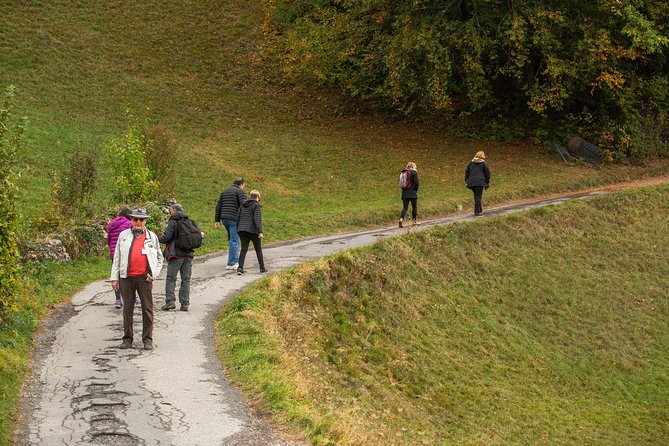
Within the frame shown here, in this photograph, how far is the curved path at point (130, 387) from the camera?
32.0ft

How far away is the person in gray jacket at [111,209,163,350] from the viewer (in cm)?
1270

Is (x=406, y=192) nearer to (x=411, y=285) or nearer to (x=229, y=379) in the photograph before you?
(x=411, y=285)

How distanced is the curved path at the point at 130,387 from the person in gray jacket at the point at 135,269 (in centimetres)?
39

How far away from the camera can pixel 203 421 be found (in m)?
10.2

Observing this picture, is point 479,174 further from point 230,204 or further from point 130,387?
point 130,387

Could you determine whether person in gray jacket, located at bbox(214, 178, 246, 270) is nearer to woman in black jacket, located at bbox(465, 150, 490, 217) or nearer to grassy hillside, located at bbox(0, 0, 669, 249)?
grassy hillside, located at bbox(0, 0, 669, 249)

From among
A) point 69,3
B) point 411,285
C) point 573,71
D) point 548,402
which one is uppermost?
point 69,3

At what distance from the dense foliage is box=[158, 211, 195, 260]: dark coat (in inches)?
785

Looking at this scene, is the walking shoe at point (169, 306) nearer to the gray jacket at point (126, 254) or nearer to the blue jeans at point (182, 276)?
the blue jeans at point (182, 276)

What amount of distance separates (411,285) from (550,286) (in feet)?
14.8

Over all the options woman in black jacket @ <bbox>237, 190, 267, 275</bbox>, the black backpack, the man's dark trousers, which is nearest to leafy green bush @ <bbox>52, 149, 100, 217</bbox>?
woman in black jacket @ <bbox>237, 190, 267, 275</bbox>

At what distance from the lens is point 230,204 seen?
19.0 m

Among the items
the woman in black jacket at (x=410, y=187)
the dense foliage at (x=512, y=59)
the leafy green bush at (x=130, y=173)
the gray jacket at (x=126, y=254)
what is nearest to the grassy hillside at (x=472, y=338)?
the gray jacket at (x=126, y=254)

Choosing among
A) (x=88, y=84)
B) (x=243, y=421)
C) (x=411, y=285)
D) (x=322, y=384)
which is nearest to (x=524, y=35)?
(x=411, y=285)
